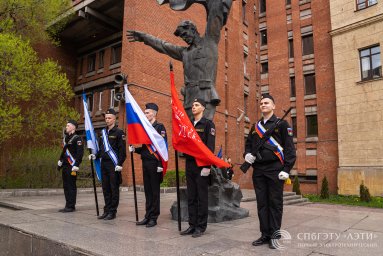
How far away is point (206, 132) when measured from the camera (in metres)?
4.81

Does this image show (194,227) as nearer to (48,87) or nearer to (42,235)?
(42,235)

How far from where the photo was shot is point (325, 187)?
20.1 meters

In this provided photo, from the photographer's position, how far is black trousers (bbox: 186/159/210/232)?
15.2ft

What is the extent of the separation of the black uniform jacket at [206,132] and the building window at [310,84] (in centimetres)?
2206

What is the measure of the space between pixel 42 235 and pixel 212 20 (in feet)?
15.3

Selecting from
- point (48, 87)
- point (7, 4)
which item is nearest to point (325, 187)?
point (48, 87)

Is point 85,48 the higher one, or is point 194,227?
point 85,48

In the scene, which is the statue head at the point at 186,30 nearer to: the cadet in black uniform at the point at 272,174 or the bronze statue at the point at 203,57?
the bronze statue at the point at 203,57

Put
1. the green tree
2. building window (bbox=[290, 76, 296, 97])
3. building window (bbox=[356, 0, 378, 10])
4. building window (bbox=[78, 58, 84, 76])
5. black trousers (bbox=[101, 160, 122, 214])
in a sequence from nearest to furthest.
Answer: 1. black trousers (bbox=[101, 160, 122, 214])
2. the green tree
3. building window (bbox=[356, 0, 378, 10])
4. building window (bbox=[78, 58, 84, 76])
5. building window (bbox=[290, 76, 296, 97])

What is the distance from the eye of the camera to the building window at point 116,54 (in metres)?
22.5

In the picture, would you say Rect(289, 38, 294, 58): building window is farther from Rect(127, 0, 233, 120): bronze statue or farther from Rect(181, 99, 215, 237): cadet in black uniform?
Rect(181, 99, 215, 237): cadet in black uniform

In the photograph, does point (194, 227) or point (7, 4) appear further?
point (7, 4)

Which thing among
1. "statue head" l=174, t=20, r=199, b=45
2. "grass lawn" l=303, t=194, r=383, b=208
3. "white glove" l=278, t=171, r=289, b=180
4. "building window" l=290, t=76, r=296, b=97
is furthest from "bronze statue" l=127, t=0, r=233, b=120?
"building window" l=290, t=76, r=296, b=97

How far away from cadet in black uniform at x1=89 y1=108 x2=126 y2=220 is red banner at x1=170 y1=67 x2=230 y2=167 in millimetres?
1829
